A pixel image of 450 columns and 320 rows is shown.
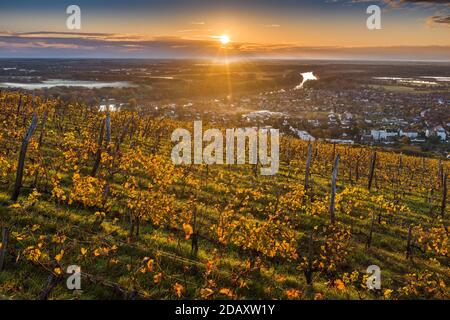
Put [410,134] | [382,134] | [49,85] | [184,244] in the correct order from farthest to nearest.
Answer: [49,85]
[410,134]
[382,134]
[184,244]

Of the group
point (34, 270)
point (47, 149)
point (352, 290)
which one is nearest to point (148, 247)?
point (34, 270)

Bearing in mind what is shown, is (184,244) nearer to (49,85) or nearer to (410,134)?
(410,134)

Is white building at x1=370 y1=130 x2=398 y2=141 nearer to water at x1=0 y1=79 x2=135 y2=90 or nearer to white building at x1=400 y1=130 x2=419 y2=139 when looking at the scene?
white building at x1=400 y1=130 x2=419 y2=139

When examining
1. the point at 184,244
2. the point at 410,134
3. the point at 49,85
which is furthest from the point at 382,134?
the point at 184,244

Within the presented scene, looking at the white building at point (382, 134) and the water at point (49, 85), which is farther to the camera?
the white building at point (382, 134)

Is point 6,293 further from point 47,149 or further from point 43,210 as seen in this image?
point 47,149

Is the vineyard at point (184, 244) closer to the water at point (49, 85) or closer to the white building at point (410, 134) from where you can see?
the water at point (49, 85)

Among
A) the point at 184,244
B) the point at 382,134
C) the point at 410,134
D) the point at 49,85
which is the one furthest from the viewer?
the point at 49,85

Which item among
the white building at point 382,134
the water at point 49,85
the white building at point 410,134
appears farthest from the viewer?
the white building at point 410,134

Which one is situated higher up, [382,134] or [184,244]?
[184,244]

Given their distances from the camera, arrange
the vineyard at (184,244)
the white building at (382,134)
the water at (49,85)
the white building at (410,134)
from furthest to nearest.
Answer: the white building at (410,134) → the white building at (382,134) → the water at (49,85) → the vineyard at (184,244)

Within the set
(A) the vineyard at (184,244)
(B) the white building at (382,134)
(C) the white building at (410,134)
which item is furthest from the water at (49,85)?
(C) the white building at (410,134)
